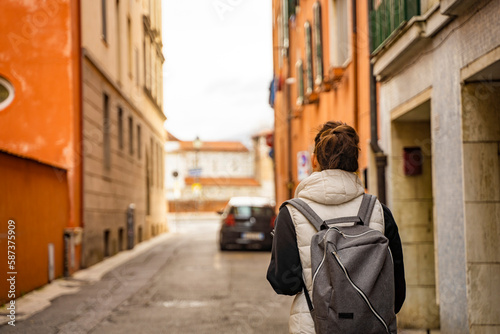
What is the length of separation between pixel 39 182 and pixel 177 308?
3685 mm

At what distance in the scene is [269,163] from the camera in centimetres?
8050

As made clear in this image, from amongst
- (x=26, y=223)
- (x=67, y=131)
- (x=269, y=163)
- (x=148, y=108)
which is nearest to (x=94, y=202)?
(x=67, y=131)

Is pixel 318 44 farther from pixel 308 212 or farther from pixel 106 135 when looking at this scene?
pixel 308 212

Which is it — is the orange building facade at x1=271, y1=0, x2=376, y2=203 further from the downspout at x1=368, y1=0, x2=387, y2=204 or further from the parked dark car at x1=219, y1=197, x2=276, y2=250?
the parked dark car at x1=219, y1=197, x2=276, y2=250

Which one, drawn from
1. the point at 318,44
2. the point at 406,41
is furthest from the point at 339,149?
the point at 318,44

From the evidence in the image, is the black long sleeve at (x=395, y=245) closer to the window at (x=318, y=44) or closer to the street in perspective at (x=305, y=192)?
the street in perspective at (x=305, y=192)

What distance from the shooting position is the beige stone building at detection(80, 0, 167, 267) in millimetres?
15273

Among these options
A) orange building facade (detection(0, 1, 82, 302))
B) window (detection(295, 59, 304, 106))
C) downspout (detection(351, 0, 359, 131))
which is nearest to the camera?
downspout (detection(351, 0, 359, 131))

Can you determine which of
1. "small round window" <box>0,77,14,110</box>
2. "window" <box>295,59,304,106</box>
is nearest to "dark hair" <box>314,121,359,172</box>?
"small round window" <box>0,77,14,110</box>

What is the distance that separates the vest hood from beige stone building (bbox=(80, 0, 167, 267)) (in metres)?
12.1

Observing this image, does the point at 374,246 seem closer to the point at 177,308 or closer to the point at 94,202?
the point at 177,308

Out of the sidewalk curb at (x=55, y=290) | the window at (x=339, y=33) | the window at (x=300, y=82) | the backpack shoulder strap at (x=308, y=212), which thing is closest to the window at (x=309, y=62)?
the window at (x=300, y=82)

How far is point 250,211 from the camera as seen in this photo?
2031 cm

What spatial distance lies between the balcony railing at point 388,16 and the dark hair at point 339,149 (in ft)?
15.9
